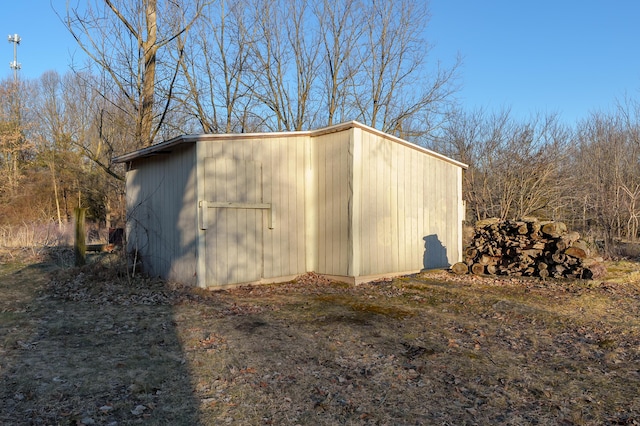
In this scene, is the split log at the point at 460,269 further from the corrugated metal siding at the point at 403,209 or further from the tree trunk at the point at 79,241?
the tree trunk at the point at 79,241

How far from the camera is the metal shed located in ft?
26.4

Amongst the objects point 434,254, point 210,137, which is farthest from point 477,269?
point 210,137

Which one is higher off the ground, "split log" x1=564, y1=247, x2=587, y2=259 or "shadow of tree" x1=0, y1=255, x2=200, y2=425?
"split log" x1=564, y1=247, x2=587, y2=259

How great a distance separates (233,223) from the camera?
327 inches

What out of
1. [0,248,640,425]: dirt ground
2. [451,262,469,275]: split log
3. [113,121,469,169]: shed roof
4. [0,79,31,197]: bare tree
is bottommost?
[0,248,640,425]: dirt ground

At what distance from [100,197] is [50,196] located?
2680 millimetres

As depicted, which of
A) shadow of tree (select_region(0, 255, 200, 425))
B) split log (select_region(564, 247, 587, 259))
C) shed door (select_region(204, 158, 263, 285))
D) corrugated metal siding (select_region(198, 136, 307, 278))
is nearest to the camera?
shadow of tree (select_region(0, 255, 200, 425))

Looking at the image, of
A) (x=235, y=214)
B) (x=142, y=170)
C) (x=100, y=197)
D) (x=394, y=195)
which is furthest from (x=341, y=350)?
(x=100, y=197)

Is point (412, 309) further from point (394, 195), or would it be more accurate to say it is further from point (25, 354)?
point (25, 354)

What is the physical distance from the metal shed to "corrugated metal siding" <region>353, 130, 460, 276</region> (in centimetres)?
3

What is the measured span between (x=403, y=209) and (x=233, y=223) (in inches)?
155

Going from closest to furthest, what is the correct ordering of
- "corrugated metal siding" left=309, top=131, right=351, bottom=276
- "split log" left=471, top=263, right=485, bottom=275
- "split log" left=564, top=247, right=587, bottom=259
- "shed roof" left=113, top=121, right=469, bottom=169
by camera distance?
"shed roof" left=113, top=121, right=469, bottom=169
"corrugated metal siding" left=309, top=131, right=351, bottom=276
"split log" left=564, top=247, right=587, bottom=259
"split log" left=471, top=263, right=485, bottom=275

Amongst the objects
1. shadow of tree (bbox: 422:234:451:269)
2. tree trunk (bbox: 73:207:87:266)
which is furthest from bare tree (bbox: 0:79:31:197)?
shadow of tree (bbox: 422:234:451:269)

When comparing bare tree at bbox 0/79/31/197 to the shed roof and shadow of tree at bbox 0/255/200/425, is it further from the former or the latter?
shadow of tree at bbox 0/255/200/425
